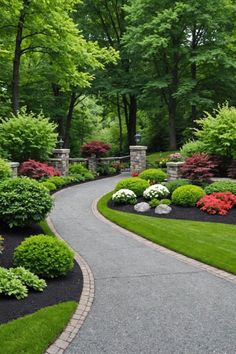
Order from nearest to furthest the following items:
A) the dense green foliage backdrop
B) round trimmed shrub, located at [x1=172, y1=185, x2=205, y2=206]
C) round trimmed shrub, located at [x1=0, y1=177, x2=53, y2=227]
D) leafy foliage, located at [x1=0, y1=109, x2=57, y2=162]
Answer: round trimmed shrub, located at [x1=0, y1=177, x2=53, y2=227], round trimmed shrub, located at [x1=172, y1=185, x2=205, y2=206], leafy foliage, located at [x1=0, y1=109, x2=57, y2=162], the dense green foliage backdrop

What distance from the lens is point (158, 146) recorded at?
35.7m

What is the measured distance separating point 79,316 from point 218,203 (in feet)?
28.8

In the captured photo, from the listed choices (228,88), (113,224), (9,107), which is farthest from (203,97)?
(113,224)

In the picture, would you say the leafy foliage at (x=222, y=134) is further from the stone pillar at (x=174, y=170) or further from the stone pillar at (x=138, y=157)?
the stone pillar at (x=138, y=157)

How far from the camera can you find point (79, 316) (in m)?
6.54

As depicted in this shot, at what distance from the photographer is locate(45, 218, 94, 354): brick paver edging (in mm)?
5621

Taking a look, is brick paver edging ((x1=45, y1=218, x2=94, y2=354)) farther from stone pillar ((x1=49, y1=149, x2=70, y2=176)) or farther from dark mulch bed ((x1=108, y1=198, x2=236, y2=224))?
stone pillar ((x1=49, y1=149, x2=70, y2=176))

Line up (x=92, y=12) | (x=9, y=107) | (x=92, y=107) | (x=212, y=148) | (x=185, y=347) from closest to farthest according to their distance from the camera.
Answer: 1. (x=185, y=347)
2. (x=212, y=148)
3. (x=9, y=107)
4. (x=92, y=12)
5. (x=92, y=107)

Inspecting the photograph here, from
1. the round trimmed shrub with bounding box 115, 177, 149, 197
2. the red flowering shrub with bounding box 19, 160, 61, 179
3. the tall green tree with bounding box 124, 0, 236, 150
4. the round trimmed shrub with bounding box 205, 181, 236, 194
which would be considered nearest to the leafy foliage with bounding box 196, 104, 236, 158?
the round trimmed shrub with bounding box 205, 181, 236, 194

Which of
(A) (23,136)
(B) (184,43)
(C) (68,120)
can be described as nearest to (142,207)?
(A) (23,136)

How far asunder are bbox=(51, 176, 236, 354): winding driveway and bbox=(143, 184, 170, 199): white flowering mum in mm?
5003

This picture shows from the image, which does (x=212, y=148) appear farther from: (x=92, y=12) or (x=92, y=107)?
(x=92, y=107)

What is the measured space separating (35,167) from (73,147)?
16915mm

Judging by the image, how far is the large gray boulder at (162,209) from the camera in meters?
14.5
